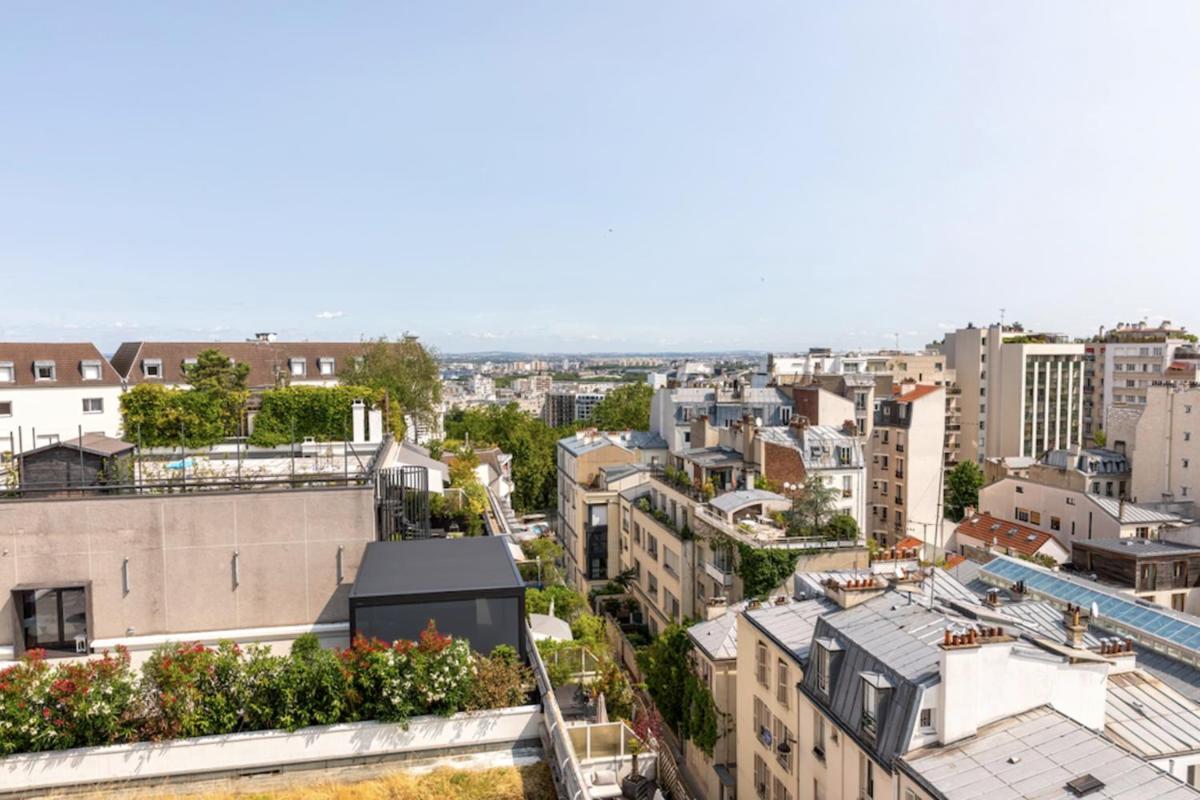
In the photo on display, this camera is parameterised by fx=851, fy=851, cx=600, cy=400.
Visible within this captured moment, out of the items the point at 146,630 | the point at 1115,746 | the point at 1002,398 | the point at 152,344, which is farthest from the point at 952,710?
the point at 1002,398

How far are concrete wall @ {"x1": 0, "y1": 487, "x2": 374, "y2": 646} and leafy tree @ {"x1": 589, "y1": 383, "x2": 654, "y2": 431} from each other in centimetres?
7190

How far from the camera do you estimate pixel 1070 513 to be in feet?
144

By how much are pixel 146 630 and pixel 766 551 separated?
69.7 feet

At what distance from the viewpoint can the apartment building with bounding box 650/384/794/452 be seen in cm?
5228

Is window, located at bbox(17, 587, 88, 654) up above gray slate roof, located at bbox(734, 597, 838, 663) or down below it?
above

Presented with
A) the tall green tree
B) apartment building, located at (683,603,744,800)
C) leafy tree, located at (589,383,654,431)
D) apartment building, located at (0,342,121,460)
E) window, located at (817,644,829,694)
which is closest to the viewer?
window, located at (817,644,829,694)

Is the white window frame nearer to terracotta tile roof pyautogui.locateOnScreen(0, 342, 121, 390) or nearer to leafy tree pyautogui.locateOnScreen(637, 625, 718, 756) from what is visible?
terracotta tile roof pyautogui.locateOnScreen(0, 342, 121, 390)

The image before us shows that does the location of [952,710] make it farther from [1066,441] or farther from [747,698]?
[1066,441]

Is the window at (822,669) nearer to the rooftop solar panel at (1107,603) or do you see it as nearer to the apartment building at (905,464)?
the rooftop solar panel at (1107,603)

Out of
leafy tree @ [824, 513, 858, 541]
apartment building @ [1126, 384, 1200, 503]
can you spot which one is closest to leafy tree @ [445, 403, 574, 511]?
apartment building @ [1126, 384, 1200, 503]

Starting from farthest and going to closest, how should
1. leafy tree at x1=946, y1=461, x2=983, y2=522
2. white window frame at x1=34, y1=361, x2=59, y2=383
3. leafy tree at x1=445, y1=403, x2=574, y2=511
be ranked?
leafy tree at x1=445, y1=403, x2=574, y2=511
leafy tree at x1=946, y1=461, x2=983, y2=522
white window frame at x1=34, y1=361, x2=59, y2=383

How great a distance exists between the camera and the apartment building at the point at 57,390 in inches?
1873

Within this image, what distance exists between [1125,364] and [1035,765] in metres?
93.5

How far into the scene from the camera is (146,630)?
15.0 m
